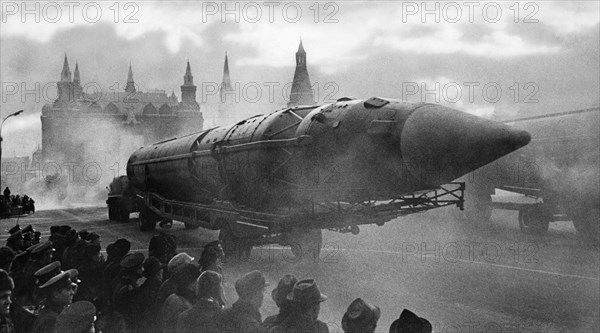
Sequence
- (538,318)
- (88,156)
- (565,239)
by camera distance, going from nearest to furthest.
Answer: (538,318) < (565,239) < (88,156)

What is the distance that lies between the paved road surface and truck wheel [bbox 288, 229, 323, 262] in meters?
0.24

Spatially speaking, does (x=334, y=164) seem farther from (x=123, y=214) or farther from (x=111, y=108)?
(x=111, y=108)

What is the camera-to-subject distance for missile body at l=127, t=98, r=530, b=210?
7555mm

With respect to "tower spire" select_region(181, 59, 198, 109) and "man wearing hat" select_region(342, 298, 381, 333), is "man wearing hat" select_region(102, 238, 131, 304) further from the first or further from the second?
"tower spire" select_region(181, 59, 198, 109)

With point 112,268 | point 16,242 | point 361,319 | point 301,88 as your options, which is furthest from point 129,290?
point 301,88

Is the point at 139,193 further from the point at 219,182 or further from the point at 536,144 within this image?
the point at 536,144

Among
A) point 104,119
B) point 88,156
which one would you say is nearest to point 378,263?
point 88,156

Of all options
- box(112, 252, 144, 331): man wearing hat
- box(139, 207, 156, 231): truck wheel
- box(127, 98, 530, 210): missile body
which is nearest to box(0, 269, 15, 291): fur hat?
box(112, 252, 144, 331): man wearing hat

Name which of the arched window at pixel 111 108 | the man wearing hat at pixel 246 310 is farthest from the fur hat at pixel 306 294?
the arched window at pixel 111 108

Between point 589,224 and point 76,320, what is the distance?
43.9ft

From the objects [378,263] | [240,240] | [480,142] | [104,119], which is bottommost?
[378,263]

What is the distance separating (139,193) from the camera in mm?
19438

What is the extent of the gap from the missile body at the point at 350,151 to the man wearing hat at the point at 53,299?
17.0ft

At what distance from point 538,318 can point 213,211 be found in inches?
274
